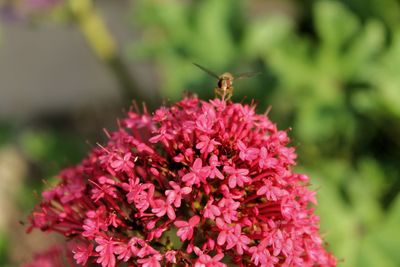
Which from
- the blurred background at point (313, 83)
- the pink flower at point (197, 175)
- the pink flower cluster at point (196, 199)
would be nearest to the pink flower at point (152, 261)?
the pink flower cluster at point (196, 199)

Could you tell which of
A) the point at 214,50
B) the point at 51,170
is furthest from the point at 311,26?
the point at 51,170

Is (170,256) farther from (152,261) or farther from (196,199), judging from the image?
(196,199)

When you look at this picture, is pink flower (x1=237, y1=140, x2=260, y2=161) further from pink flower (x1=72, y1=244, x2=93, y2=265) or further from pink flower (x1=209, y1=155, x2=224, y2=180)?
pink flower (x1=72, y1=244, x2=93, y2=265)

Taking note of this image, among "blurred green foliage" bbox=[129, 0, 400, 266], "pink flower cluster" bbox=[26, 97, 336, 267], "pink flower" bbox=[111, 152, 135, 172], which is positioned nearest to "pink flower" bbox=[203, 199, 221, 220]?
"pink flower cluster" bbox=[26, 97, 336, 267]

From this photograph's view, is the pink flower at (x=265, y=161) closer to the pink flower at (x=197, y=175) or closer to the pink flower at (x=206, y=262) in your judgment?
the pink flower at (x=197, y=175)

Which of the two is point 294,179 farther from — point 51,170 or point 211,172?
point 51,170

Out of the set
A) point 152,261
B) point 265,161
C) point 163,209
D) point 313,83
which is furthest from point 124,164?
point 313,83
